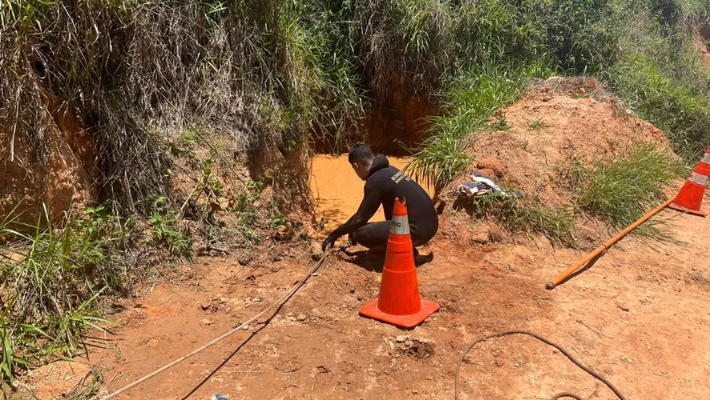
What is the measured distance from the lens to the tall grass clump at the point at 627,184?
5.29 meters

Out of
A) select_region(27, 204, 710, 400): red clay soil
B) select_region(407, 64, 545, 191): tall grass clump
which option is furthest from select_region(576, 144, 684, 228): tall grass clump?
select_region(407, 64, 545, 191): tall grass clump

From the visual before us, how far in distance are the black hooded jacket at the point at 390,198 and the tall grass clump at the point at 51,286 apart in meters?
1.78

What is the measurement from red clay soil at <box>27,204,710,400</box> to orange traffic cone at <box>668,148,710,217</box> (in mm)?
1377

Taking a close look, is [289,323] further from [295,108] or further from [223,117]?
[295,108]

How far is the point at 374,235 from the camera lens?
4.45 metres

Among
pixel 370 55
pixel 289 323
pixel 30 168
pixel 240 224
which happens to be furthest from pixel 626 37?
pixel 30 168

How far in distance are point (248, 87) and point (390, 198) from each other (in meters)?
1.86

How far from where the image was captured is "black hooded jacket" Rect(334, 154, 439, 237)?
4.29 meters

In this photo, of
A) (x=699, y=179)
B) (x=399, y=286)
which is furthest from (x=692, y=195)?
(x=399, y=286)

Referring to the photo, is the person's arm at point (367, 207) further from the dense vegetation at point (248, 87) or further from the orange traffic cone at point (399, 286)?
the dense vegetation at point (248, 87)

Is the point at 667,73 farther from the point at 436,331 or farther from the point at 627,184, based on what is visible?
the point at 436,331

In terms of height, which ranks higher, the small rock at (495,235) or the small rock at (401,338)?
the small rock at (495,235)

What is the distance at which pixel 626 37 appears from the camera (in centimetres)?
1020

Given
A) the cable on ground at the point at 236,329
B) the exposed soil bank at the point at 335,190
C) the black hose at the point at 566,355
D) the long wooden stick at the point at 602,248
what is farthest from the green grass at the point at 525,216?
the exposed soil bank at the point at 335,190
